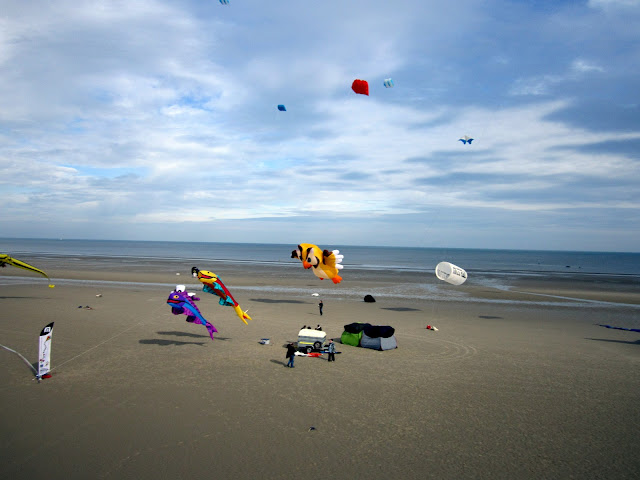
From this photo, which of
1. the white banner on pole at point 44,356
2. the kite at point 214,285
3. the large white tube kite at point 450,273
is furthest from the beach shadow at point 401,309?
the white banner on pole at point 44,356

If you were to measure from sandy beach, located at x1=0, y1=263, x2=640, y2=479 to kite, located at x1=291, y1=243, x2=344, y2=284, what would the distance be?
13.5 ft

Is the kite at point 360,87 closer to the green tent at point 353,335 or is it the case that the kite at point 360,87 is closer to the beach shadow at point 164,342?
the green tent at point 353,335

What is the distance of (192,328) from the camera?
76.8 ft

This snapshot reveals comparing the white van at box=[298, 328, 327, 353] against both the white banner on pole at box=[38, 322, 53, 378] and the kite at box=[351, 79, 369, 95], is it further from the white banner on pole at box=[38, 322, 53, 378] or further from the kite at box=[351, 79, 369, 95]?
the kite at box=[351, 79, 369, 95]

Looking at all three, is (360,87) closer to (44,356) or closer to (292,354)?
(292,354)

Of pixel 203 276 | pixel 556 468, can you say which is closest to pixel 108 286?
pixel 203 276

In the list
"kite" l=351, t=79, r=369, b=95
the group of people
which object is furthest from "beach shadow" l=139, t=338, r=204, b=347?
"kite" l=351, t=79, r=369, b=95

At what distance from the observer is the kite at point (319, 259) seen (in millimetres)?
17644

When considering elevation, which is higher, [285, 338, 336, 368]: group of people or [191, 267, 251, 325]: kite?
[191, 267, 251, 325]: kite

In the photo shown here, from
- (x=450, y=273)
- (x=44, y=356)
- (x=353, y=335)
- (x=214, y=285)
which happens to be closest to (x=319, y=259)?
(x=214, y=285)

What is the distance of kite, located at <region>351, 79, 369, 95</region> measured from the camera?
66.1ft

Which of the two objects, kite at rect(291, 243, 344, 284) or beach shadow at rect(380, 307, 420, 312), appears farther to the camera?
beach shadow at rect(380, 307, 420, 312)

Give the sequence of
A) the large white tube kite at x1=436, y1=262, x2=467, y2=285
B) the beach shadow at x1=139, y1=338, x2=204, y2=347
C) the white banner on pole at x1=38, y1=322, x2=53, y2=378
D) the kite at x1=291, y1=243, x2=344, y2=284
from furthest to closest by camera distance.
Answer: the large white tube kite at x1=436, y1=262, x2=467, y2=285, the beach shadow at x1=139, y1=338, x2=204, y2=347, the kite at x1=291, y1=243, x2=344, y2=284, the white banner on pole at x1=38, y1=322, x2=53, y2=378

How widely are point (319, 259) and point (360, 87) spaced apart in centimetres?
955
